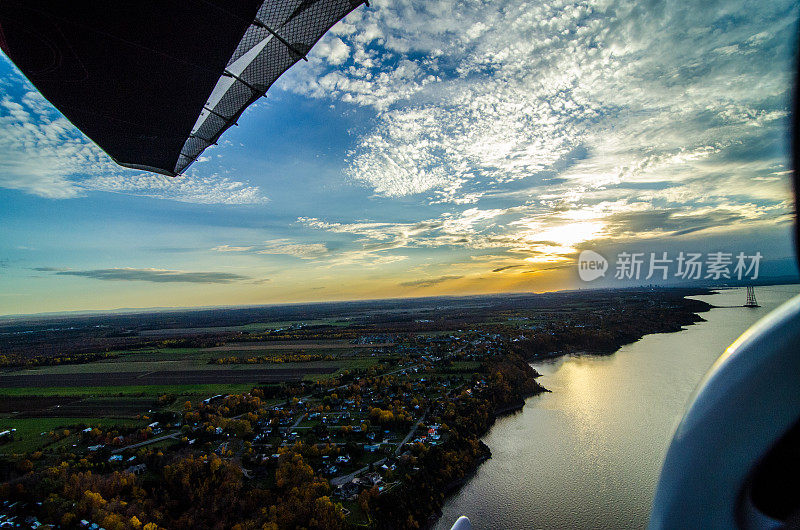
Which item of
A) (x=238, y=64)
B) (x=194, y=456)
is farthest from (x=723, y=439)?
(x=194, y=456)

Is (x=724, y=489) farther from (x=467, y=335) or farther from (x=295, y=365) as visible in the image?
(x=467, y=335)

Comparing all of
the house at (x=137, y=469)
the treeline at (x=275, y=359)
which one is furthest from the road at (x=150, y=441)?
the treeline at (x=275, y=359)

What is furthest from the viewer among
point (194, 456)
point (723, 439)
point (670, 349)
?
point (670, 349)

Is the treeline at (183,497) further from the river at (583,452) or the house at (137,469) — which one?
the river at (583,452)

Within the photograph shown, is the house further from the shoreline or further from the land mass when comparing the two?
the shoreline

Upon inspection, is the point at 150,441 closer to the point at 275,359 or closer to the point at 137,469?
the point at 137,469
